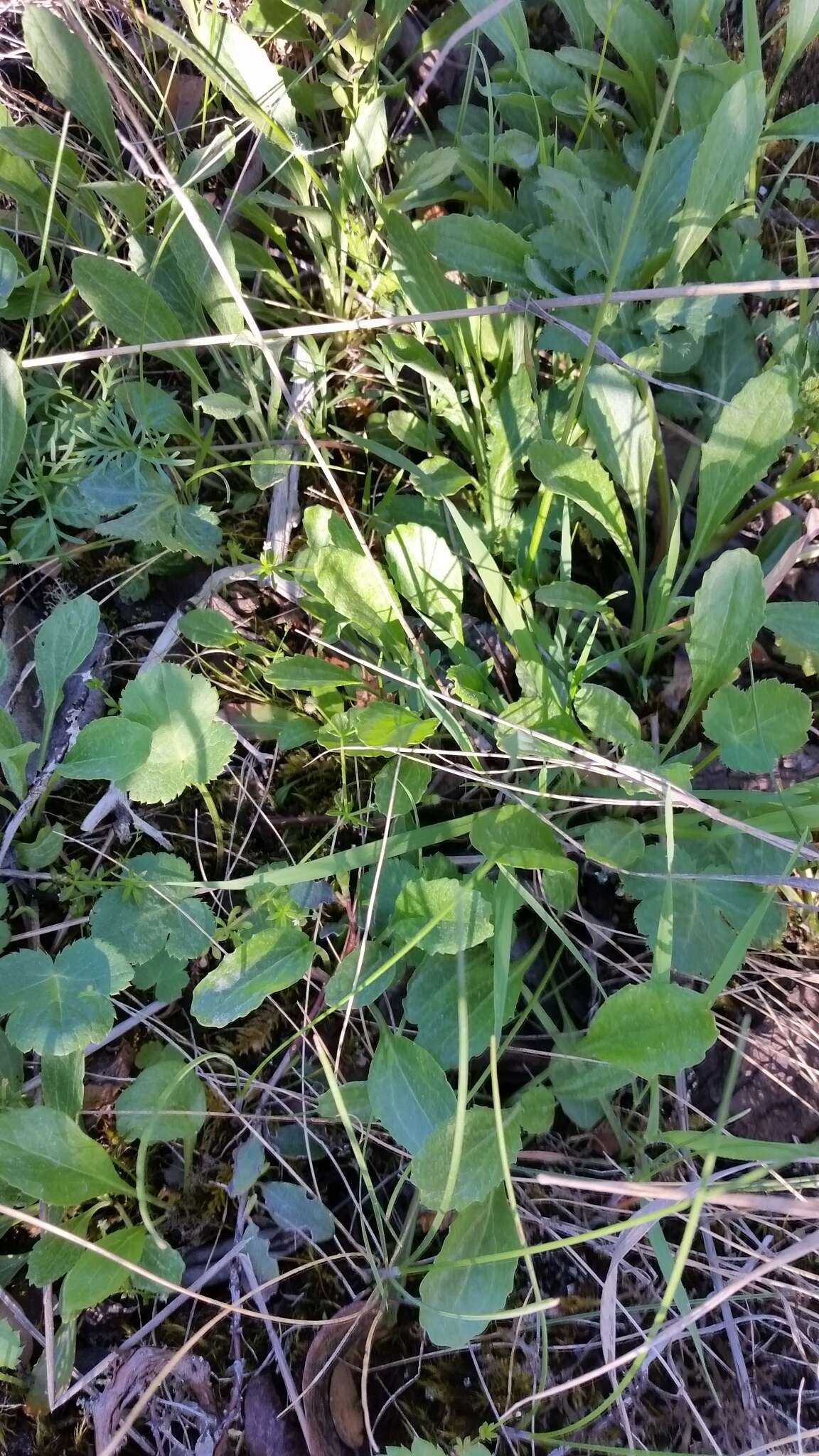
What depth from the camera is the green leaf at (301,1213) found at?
100 centimetres

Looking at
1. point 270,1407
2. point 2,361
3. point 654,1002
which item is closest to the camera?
point 654,1002

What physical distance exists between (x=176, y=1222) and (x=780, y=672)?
1.01 metres

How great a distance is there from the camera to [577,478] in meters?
1.03

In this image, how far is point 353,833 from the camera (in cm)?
112

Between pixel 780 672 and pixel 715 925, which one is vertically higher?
pixel 780 672

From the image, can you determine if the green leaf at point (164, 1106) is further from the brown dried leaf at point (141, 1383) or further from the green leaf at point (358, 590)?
the green leaf at point (358, 590)

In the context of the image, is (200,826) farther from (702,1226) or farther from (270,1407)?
(702,1226)

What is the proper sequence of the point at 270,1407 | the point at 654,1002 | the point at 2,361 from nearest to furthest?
the point at 654,1002, the point at 270,1407, the point at 2,361

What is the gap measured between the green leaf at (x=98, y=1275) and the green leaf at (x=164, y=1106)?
4.0 inches

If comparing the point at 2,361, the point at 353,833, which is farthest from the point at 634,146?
the point at 353,833

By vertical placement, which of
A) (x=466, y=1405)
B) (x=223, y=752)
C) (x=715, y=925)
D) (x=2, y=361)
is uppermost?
(x=2, y=361)

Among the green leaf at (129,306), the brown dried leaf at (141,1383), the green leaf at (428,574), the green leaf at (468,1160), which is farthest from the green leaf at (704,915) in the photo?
the green leaf at (129,306)

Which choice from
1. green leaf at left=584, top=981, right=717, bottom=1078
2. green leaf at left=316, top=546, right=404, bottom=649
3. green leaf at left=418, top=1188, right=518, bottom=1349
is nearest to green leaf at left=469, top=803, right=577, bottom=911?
green leaf at left=584, top=981, right=717, bottom=1078

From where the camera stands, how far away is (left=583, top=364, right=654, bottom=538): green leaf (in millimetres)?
1058
